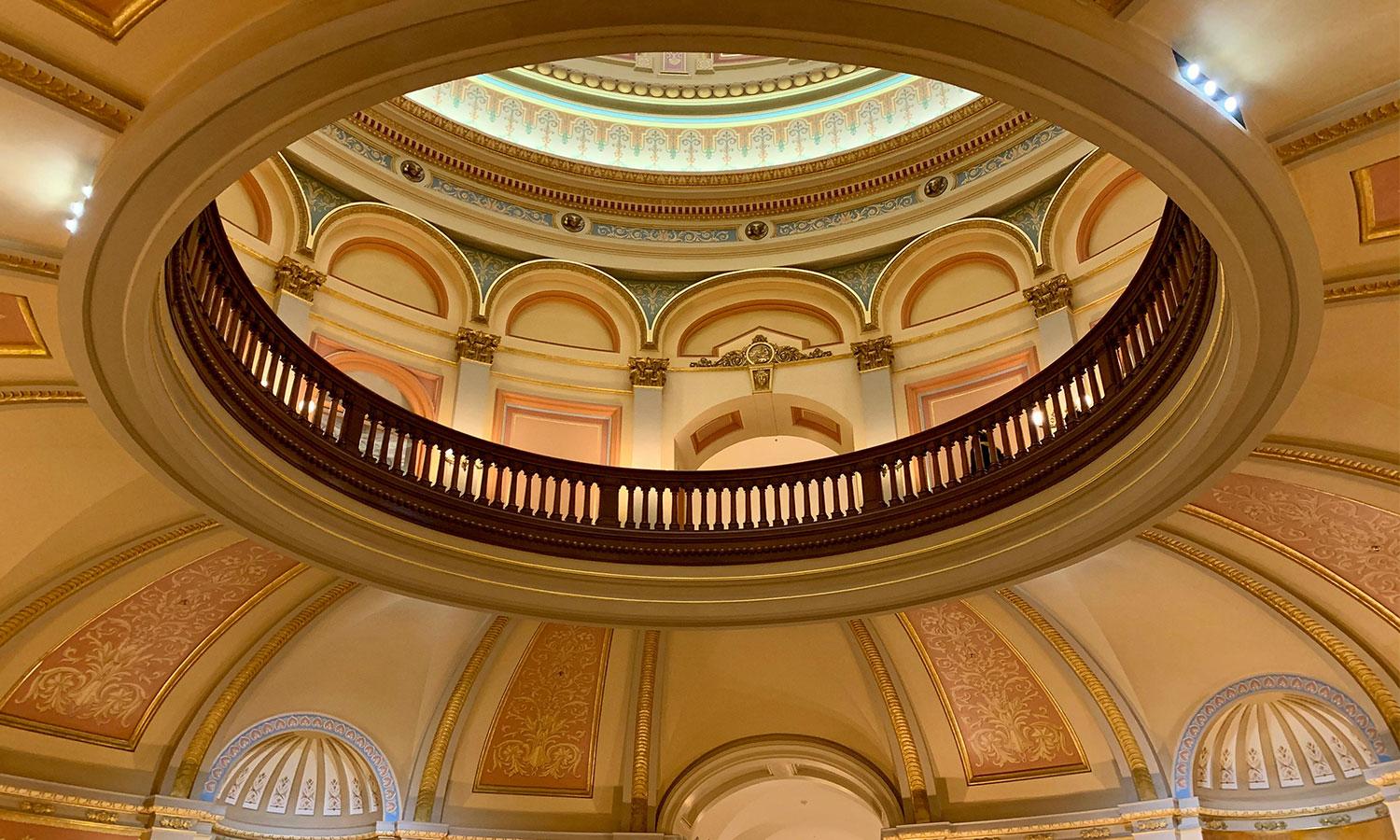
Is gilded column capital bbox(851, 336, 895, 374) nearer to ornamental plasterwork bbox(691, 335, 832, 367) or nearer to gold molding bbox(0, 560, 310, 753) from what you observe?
ornamental plasterwork bbox(691, 335, 832, 367)

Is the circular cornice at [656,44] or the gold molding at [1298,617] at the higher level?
the circular cornice at [656,44]

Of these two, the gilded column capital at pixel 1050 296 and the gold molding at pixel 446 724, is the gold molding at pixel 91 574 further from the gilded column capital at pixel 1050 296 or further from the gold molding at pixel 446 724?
the gilded column capital at pixel 1050 296

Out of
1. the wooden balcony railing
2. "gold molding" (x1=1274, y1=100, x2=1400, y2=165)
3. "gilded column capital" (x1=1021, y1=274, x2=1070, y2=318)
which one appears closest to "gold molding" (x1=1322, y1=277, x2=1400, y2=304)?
the wooden balcony railing

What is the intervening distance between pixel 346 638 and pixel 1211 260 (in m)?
8.99

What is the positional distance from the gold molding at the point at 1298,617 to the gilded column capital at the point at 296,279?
9367 millimetres

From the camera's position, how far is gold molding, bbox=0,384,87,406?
7418mm

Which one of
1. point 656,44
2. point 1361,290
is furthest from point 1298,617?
point 656,44

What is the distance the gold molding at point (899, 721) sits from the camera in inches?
466

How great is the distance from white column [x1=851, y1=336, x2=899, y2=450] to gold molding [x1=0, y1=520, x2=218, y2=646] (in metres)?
7.65

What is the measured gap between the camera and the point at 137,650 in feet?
33.9

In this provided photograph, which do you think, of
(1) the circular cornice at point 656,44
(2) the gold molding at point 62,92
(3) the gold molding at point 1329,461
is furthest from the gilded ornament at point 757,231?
(2) the gold molding at point 62,92

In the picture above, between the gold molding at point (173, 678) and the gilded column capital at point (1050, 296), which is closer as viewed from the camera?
the gold molding at point (173, 678)

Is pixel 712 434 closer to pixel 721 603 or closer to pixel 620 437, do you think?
pixel 620 437

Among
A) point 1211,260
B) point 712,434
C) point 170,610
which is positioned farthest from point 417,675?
point 1211,260
